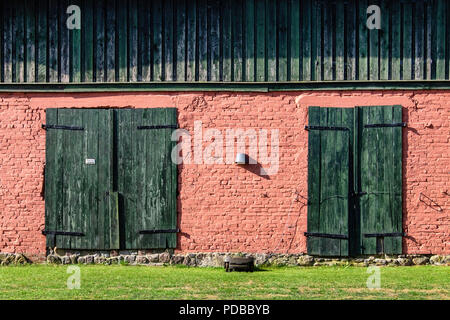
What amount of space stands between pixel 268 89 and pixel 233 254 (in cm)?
296

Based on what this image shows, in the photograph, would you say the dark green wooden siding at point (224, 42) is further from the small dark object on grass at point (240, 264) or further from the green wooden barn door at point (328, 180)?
the small dark object on grass at point (240, 264)

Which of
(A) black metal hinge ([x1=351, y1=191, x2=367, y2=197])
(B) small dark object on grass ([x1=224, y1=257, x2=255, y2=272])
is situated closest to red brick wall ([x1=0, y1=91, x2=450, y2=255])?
(B) small dark object on grass ([x1=224, y1=257, x2=255, y2=272])

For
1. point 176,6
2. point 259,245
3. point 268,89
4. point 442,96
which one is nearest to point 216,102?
point 268,89

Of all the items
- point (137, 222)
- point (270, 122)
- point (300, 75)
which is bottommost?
point (137, 222)

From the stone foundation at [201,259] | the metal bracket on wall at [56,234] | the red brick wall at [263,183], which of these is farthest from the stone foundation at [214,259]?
the metal bracket on wall at [56,234]

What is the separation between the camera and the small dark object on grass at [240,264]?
1079cm

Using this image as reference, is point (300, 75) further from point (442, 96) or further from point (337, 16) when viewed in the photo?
point (442, 96)

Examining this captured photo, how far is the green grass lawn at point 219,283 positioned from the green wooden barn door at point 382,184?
0.56 meters

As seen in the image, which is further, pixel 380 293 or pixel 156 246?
pixel 156 246

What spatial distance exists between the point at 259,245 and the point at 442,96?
4.12 metres

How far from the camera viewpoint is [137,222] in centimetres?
1149

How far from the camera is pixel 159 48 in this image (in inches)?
456

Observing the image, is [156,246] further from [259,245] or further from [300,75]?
[300,75]

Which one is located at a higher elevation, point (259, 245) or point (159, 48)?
point (159, 48)
